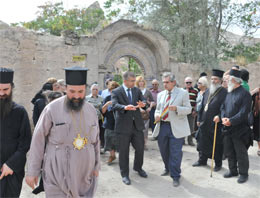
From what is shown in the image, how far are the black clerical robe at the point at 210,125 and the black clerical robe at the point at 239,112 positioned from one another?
16.9 inches

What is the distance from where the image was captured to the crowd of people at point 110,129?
8.45 ft

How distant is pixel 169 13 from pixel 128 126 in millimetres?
12822

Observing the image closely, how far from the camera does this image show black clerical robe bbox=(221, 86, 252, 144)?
183 inches

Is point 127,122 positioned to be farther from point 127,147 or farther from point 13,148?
point 13,148

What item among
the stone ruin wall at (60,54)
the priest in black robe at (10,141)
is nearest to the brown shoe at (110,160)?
the priest in black robe at (10,141)

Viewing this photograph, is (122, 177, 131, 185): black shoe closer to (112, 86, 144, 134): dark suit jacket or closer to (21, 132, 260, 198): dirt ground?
(21, 132, 260, 198): dirt ground

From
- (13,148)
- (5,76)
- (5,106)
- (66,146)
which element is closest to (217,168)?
(66,146)

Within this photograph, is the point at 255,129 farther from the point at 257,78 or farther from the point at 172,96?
the point at 257,78

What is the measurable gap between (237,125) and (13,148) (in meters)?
3.74

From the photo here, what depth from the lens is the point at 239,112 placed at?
4.69 metres

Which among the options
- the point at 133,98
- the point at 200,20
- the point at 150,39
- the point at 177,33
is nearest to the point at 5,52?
the point at 133,98

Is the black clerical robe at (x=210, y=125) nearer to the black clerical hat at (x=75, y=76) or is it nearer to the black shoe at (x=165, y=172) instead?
the black shoe at (x=165, y=172)

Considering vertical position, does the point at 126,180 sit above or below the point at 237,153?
below

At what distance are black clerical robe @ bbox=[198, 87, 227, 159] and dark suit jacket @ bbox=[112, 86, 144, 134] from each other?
1430 millimetres
